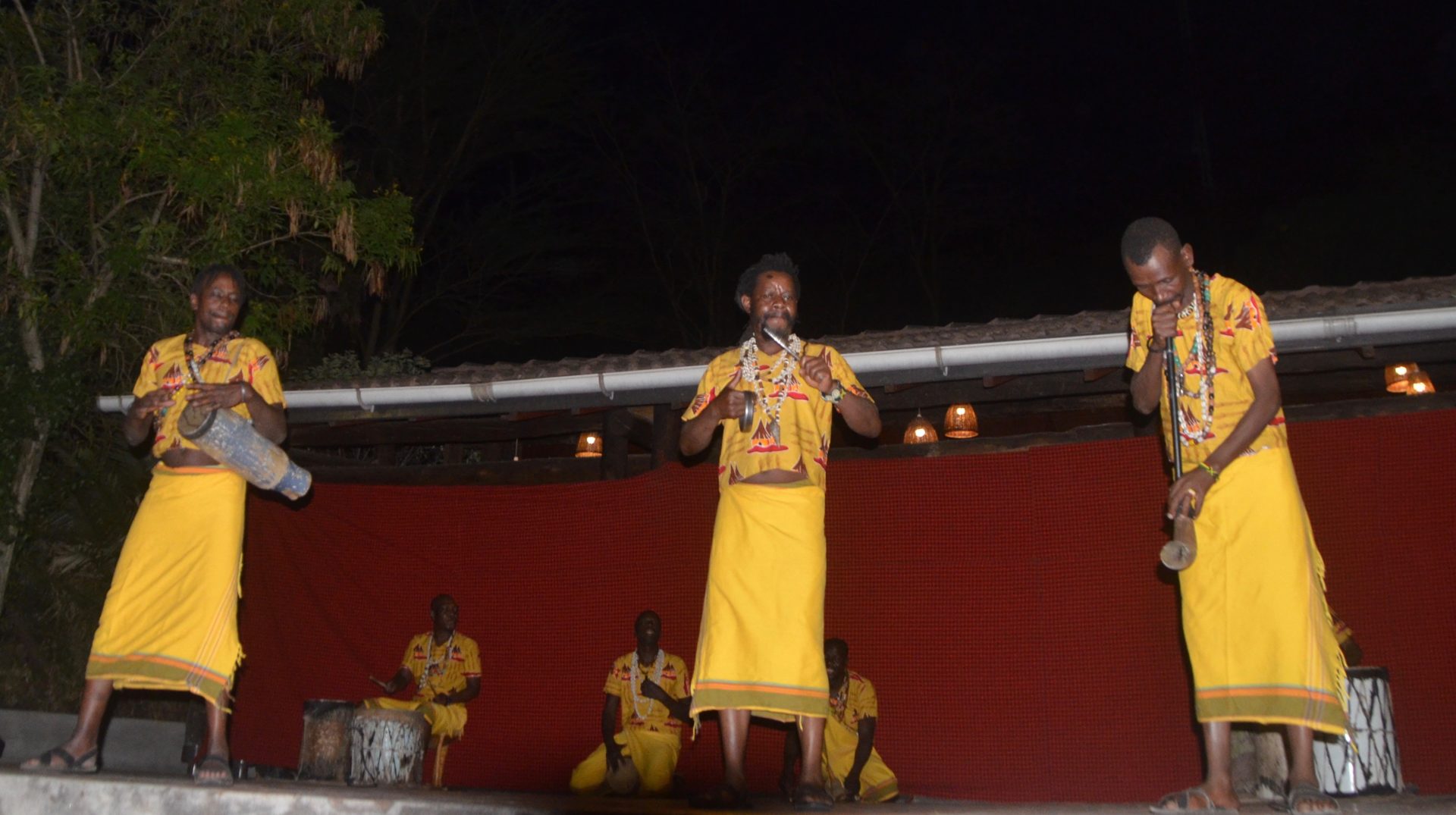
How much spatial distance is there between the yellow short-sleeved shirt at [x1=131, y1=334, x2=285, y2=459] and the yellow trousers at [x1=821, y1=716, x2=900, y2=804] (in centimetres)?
357

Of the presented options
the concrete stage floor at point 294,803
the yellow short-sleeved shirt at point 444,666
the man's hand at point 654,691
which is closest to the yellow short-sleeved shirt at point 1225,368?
the concrete stage floor at point 294,803

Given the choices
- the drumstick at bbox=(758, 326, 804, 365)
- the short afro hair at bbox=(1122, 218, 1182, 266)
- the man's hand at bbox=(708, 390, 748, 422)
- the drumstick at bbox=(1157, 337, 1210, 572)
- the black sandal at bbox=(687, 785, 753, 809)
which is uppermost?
the short afro hair at bbox=(1122, 218, 1182, 266)

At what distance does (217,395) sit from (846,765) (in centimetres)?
415

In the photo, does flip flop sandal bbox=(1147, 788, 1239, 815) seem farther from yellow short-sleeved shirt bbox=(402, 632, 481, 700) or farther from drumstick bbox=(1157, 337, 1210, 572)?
yellow short-sleeved shirt bbox=(402, 632, 481, 700)

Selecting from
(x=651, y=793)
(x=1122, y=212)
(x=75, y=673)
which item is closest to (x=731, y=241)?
(x=1122, y=212)

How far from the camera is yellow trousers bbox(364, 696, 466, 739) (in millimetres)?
7730

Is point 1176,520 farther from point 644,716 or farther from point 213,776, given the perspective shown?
point 644,716

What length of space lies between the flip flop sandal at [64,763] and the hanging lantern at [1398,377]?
22.7ft

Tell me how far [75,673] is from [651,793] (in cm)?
507

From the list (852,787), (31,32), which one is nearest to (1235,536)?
(852,787)

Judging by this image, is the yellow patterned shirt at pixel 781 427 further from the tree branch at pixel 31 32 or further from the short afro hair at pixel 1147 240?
the tree branch at pixel 31 32

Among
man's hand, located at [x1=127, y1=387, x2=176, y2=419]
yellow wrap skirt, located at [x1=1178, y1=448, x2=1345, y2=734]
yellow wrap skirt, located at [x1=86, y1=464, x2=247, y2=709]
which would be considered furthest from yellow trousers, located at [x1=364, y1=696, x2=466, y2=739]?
yellow wrap skirt, located at [x1=1178, y1=448, x2=1345, y2=734]

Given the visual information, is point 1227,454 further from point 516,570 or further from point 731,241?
point 731,241

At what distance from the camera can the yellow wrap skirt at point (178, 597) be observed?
15.6ft
